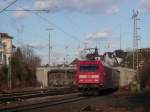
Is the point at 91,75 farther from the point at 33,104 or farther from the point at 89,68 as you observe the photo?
the point at 33,104

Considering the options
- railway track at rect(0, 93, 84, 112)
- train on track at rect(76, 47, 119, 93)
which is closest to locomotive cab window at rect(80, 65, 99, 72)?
train on track at rect(76, 47, 119, 93)

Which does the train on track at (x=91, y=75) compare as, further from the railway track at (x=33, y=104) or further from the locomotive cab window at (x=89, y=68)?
the railway track at (x=33, y=104)

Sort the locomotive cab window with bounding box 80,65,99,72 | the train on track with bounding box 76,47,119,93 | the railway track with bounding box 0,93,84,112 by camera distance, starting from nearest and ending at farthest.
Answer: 1. the railway track with bounding box 0,93,84,112
2. the train on track with bounding box 76,47,119,93
3. the locomotive cab window with bounding box 80,65,99,72

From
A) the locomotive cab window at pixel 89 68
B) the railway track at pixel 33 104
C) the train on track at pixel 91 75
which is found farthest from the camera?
the locomotive cab window at pixel 89 68

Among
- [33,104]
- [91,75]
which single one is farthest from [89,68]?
[33,104]

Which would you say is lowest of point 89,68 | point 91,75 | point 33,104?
point 33,104

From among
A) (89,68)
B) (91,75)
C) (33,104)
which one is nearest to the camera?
(33,104)

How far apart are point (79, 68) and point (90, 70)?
121 cm

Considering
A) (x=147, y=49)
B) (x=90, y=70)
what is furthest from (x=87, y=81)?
(x=147, y=49)

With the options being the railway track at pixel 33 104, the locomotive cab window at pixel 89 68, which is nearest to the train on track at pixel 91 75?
the locomotive cab window at pixel 89 68

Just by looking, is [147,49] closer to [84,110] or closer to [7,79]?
[7,79]

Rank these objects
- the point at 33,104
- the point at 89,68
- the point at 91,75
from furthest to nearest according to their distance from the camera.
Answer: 1. the point at 89,68
2. the point at 91,75
3. the point at 33,104

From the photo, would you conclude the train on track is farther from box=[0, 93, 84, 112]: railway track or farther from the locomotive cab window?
box=[0, 93, 84, 112]: railway track

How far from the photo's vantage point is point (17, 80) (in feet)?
291
